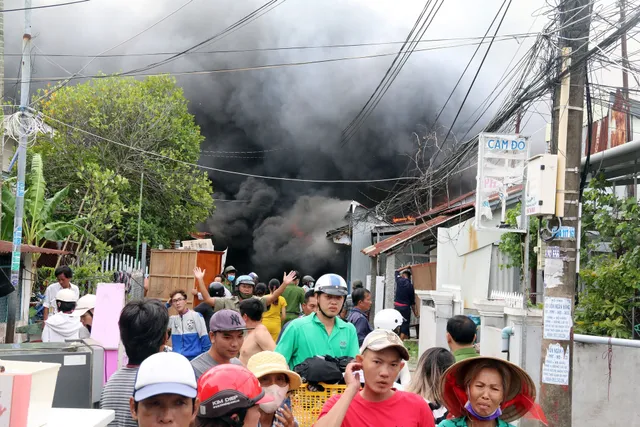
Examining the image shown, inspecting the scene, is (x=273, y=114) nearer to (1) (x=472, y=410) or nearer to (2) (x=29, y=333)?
(2) (x=29, y=333)

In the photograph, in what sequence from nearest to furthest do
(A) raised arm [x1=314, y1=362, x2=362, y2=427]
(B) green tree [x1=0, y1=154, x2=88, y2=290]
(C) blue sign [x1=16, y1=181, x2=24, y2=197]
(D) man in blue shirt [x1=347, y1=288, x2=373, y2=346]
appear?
(A) raised arm [x1=314, y1=362, x2=362, y2=427]
(D) man in blue shirt [x1=347, y1=288, x2=373, y2=346]
(C) blue sign [x1=16, y1=181, x2=24, y2=197]
(B) green tree [x1=0, y1=154, x2=88, y2=290]

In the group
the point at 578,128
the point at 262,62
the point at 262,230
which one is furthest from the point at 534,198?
the point at 262,62

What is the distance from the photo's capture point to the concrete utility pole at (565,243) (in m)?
6.65

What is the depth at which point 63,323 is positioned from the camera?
691 centimetres

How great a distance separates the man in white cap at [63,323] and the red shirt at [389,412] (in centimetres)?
423

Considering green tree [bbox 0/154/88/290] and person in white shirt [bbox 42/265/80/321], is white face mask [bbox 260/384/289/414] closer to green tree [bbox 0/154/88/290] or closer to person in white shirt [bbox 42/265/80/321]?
person in white shirt [bbox 42/265/80/321]

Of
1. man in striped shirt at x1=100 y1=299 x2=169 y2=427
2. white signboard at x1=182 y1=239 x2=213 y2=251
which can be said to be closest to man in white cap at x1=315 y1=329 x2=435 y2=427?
man in striped shirt at x1=100 y1=299 x2=169 y2=427

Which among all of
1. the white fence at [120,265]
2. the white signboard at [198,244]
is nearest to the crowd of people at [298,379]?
the white fence at [120,265]

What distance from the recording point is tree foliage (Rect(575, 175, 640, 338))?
28.9 ft

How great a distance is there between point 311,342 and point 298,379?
3.64 feet

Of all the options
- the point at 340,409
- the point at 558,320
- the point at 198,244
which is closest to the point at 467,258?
the point at 558,320

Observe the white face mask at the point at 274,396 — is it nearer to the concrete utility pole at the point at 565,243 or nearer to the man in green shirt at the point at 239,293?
the concrete utility pole at the point at 565,243

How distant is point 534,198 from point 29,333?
6148mm

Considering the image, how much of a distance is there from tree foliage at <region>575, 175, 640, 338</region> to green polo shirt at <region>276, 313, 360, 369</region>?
500 centimetres
